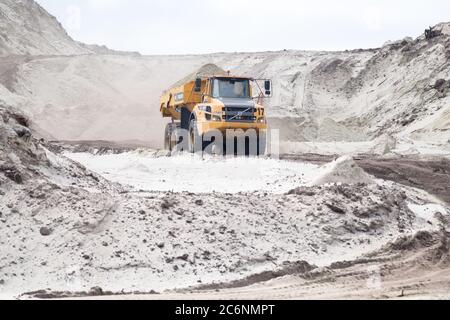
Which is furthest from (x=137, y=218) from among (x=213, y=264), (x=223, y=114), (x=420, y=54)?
(x=420, y=54)

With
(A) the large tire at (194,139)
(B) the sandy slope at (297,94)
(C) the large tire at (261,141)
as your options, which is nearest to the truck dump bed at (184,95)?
(A) the large tire at (194,139)

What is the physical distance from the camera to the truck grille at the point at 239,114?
16.4m

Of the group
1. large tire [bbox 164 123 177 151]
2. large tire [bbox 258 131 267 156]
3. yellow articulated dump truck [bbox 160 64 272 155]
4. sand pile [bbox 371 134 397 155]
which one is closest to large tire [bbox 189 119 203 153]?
yellow articulated dump truck [bbox 160 64 272 155]

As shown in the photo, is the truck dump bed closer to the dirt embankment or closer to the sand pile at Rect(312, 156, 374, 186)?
the dirt embankment

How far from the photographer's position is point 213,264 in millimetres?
7824

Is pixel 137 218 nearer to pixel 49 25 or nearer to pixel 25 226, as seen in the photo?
pixel 25 226

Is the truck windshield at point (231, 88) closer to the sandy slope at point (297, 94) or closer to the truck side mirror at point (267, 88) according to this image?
the truck side mirror at point (267, 88)

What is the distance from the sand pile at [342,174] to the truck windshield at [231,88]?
594 cm

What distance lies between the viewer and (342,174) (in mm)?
11430

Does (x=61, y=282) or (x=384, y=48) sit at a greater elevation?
(x=384, y=48)

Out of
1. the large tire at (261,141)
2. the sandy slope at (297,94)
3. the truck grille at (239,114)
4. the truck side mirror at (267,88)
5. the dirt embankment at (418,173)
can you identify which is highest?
the sandy slope at (297,94)

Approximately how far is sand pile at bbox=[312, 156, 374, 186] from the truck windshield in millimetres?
5936

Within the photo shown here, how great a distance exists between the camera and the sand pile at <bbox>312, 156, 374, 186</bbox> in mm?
11273

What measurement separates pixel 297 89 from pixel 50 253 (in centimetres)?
3043
